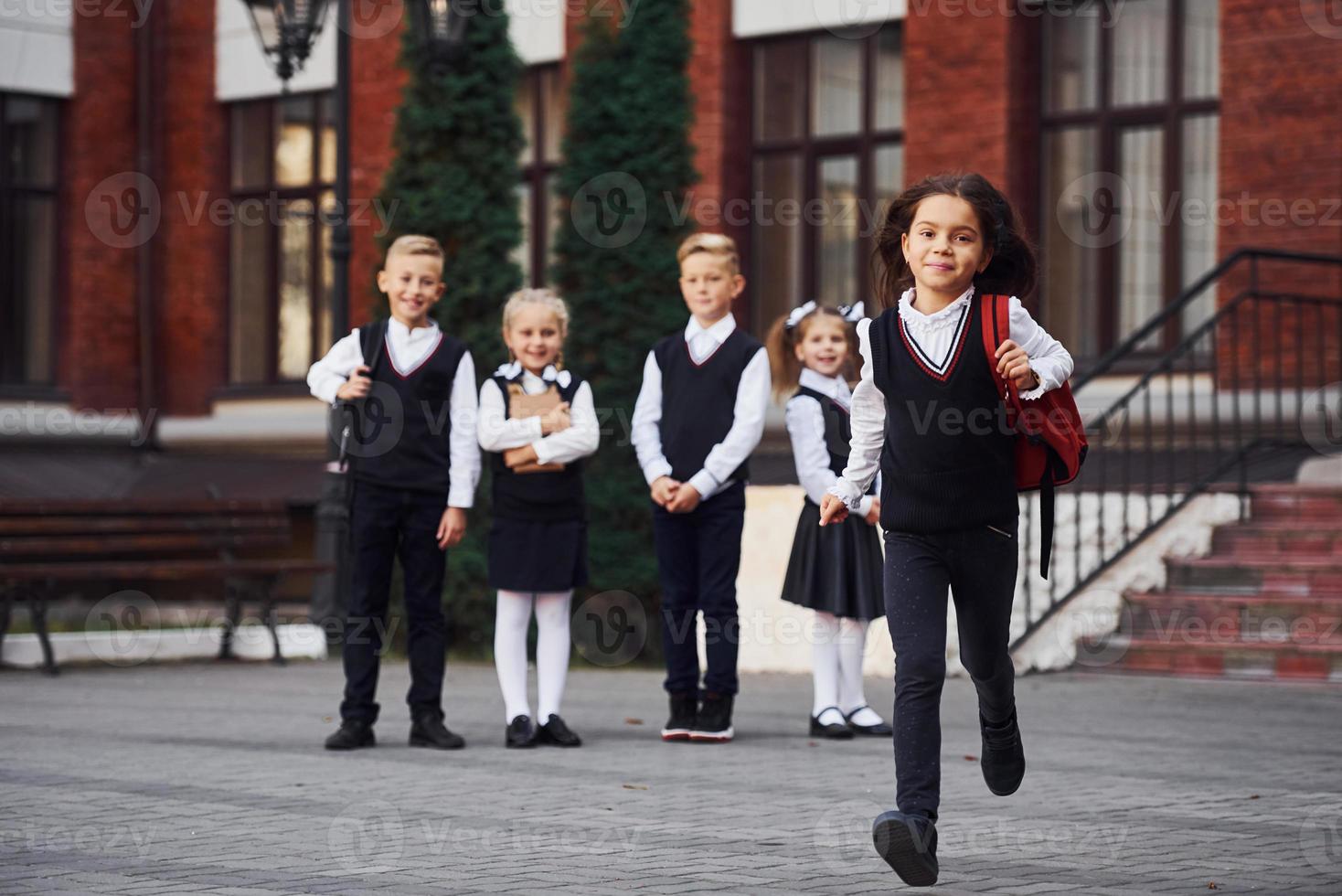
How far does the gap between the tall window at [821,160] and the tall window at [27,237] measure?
7681mm

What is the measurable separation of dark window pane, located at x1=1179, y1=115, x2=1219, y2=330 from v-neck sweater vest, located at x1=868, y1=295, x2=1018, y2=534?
949cm

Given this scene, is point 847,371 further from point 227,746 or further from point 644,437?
point 227,746

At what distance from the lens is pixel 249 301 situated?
20688 millimetres

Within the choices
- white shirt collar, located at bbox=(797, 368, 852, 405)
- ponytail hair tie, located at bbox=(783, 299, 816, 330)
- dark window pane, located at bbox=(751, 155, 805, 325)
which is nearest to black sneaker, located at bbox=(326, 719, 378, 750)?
white shirt collar, located at bbox=(797, 368, 852, 405)

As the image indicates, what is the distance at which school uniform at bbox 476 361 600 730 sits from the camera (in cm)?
805

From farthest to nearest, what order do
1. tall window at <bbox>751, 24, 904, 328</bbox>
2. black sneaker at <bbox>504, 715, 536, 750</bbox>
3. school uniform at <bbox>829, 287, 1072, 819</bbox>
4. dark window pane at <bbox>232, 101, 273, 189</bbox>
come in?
dark window pane at <bbox>232, 101, 273, 189</bbox> < tall window at <bbox>751, 24, 904, 328</bbox> < black sneaker at <bbox>504, 715, 536, 750</bbox> < school uniform at <bbox>829, 287, 1072, 819</bbox>

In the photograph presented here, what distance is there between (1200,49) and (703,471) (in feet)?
25.7

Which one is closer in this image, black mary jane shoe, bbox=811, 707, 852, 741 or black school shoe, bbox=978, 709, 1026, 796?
black school shoe, bbox=978, 709, 1026, 796

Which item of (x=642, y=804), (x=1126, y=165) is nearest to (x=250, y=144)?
(x=1126, y=165)

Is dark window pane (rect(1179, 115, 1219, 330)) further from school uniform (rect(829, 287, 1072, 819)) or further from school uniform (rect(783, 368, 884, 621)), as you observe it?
school uniform (rect(829, 287, 1072, 819))

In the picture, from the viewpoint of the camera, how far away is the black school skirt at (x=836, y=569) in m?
8.34

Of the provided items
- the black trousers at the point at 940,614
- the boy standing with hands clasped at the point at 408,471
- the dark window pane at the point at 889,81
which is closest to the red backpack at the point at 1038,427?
the black trousers at the point at 940,614

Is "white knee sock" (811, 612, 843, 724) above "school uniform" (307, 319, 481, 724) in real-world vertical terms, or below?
below

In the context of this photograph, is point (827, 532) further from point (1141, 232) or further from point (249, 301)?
point (249, 301)
